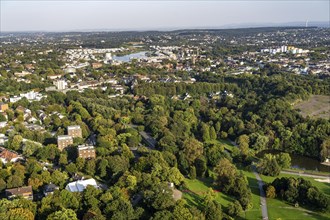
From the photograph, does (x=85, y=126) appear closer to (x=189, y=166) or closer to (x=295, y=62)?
(x=189, y=166)

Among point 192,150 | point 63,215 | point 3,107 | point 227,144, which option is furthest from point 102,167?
point 3,107

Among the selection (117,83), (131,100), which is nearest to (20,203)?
(131,100)

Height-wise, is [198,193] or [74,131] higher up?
[74,131]

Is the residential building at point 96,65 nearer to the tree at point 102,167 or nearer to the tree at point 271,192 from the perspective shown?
the tree at point 102,167

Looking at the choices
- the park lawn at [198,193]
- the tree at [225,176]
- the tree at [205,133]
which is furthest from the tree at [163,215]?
the tree at [205,133]

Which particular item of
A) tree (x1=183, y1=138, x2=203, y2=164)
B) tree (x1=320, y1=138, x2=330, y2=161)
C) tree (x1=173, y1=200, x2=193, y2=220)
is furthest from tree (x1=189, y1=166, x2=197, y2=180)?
tree (x1=320, y1=138, x2=330, y2=161)

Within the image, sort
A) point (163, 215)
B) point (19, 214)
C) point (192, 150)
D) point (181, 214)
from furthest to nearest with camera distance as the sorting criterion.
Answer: point (192, 150) < point (181, 214) < point (163, 215) < point (19, 214)

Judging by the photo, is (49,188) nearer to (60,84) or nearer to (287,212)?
(287,212)
